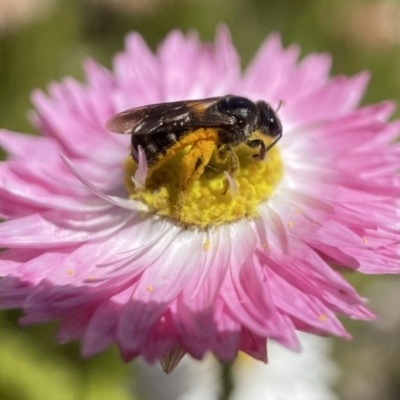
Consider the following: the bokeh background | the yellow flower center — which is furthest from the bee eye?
the bokeh background

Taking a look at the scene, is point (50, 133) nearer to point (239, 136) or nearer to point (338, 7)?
point (239, 136)

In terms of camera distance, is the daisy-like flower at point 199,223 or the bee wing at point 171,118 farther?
the bee wing at point 171,118

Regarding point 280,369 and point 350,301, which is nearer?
point 350,301

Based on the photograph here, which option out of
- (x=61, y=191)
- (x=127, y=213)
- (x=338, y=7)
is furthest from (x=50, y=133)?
(x=338, y=7)

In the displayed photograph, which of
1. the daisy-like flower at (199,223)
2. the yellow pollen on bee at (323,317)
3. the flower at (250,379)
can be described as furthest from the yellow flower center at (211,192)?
the flower at (250,379)

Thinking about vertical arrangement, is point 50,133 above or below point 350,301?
above

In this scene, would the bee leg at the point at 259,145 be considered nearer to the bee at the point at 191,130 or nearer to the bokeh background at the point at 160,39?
the bee at the point at 191,130
